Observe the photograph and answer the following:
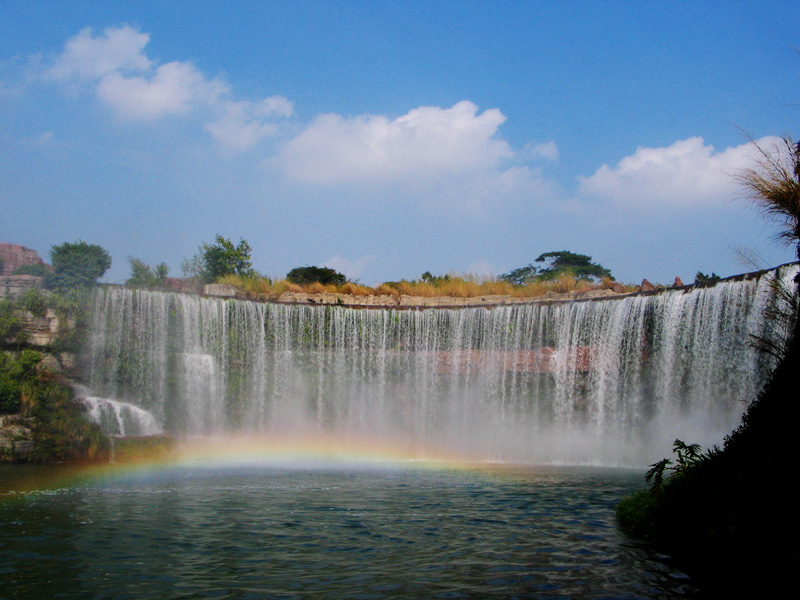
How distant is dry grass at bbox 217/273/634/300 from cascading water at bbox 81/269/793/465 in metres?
4.20

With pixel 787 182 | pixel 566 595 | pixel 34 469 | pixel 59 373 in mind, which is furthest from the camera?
pixel 59 373

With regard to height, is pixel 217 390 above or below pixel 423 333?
below

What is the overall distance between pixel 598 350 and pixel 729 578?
19871 millimetres

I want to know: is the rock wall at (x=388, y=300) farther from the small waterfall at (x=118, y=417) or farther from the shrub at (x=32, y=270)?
the shrub at (x=32, y=270)

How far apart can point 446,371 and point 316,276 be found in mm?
19711

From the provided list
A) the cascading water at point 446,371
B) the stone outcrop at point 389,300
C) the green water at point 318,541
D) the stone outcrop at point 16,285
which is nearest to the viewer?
the green water at point 318,541

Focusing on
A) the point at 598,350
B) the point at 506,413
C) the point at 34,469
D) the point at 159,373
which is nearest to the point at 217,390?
the point at 159,373

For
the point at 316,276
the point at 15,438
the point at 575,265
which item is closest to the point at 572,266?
the point at 575,265

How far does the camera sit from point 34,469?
21609 mm

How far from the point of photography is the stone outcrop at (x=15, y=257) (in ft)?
141

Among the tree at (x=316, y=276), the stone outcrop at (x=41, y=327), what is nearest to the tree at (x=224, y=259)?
the tree at (x=316, y=276)

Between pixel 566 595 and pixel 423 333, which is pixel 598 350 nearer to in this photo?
pixel 423 333

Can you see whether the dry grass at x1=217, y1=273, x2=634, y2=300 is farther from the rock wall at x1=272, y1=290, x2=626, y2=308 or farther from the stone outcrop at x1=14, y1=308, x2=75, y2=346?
the stone outcrop at x1=14, y1=308, x2=75, y2=346

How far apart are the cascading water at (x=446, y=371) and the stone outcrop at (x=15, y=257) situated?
20.1m
